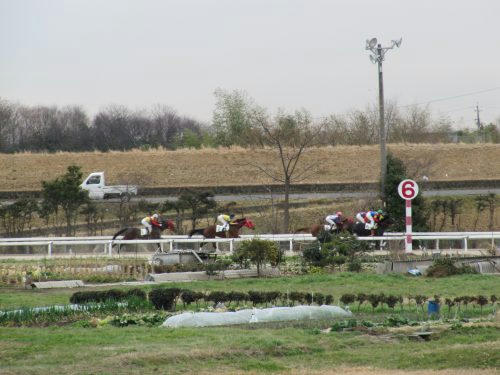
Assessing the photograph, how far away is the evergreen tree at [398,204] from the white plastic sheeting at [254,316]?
67.9 ft

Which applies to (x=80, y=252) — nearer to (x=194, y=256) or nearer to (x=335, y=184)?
(x=194, y=256)

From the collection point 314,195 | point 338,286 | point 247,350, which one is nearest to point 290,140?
point 314,195

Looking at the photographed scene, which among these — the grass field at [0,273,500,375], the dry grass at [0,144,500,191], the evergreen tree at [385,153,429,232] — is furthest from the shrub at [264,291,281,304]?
the dry grass at [0,144,500,191]

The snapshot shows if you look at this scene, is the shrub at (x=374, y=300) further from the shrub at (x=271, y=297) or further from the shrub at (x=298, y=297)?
the shrub at (x=271, y=297)

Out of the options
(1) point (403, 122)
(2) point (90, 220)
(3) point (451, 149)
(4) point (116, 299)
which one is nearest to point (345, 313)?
(4) point (116, 299)

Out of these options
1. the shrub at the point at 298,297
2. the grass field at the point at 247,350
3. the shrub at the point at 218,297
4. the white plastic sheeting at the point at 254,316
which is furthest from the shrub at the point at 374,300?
the shrub at the point at 218,297

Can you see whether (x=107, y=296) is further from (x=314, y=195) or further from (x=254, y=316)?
(x=314, y=195)

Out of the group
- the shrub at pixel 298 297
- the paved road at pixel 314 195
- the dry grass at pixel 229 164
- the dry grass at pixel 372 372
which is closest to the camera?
the dry grass at pixel 372 372

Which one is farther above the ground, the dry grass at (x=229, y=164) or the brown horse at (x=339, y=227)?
the dry grass at (x=229, y=164)

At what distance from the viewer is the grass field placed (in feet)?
46.8

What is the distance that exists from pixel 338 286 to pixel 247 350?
1011 cm

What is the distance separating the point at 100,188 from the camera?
60094 mm

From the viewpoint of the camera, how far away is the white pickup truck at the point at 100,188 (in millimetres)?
58666

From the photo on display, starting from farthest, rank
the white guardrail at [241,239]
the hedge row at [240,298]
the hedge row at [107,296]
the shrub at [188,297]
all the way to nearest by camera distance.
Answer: the white guardrail at [241,239] < the hedge row at [107,296] < the shrub at [188,297] < the hedge row at [240,298]
